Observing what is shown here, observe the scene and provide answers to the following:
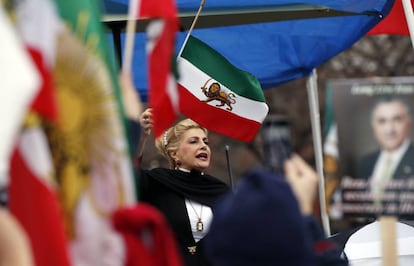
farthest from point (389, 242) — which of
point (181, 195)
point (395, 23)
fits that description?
point (395, 23)

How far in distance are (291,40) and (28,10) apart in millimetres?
5846

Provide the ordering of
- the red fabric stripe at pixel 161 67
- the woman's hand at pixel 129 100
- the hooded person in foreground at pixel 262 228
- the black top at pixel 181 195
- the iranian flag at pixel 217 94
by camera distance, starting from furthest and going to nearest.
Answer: the iranian flag at pixel 217 94 → the black top at pixel 181 195 → the red fabric stripe at pixel 161 67 → the woman's hand at pixel 129 100 → the hooded person in foreground at pixel 262 228

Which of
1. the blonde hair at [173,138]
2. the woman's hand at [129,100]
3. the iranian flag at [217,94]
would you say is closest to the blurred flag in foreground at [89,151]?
the woman's hand at [129,100]

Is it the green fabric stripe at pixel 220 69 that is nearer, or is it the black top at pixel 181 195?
the black top at pixel 181 195

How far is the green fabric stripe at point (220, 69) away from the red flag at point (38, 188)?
4.59m

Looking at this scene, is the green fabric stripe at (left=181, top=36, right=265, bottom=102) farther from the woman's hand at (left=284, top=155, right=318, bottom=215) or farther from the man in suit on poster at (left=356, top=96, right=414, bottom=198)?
the woman's hand at (left=284, top=155, right=318, bottom=215)

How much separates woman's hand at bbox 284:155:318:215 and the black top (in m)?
3.11

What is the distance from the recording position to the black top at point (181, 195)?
6891 millimetres

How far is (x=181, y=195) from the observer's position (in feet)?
23.1

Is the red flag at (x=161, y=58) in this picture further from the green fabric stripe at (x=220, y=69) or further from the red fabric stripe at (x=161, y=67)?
the green fabric stripe at (x=220, y=69)

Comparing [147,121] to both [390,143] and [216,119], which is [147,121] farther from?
[390,143]

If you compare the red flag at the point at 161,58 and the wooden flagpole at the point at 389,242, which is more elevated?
the red flag at the point at 161,58

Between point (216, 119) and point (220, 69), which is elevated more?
point (220, 69)

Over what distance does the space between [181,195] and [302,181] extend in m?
3.53
